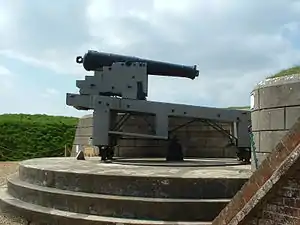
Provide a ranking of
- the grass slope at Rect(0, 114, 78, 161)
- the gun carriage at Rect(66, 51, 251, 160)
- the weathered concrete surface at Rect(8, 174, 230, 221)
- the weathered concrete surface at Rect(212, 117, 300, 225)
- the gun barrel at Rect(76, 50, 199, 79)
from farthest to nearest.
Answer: the grass slope at Rect(0, 114, 78, 161), the gun barrel at Rect(76, 50, 199, 79), the gun carriage at Rect(66, 51, 251, 160), the weathered concrete surface at Rect(8, 174, 230, 221), the weathered concrete surface at Rect(212, 117, 300, 225)

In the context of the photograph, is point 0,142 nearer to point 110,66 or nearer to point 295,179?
point 110,66

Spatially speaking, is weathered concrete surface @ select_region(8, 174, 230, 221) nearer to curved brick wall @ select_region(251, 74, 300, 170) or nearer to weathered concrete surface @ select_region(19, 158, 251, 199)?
weathered concrete surface @ select_region(19, 158, 251, 199)

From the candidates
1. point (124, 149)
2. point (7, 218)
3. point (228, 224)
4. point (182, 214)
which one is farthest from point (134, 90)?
point (228, 224)

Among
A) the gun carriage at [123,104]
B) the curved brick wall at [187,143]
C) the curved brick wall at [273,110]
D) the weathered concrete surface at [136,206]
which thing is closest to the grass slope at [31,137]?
the curved brick wall at [187,143]

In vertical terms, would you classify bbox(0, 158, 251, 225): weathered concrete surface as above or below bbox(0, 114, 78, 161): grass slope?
below

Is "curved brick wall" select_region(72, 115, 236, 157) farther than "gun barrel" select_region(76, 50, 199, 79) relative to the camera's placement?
Yes

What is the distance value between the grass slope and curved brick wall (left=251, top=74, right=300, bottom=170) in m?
18.0

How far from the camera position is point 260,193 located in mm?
4000

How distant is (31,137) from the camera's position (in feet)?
79.2

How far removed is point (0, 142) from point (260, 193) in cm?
2133

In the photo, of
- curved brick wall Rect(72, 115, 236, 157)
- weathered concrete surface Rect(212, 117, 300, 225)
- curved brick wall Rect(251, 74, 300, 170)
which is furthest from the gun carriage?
weathered concrete surface Rect(212, 117, 300, 225)

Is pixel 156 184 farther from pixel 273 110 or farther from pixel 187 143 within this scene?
pixel 187 143

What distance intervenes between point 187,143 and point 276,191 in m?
8.44

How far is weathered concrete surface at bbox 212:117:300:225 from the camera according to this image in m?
3.80
